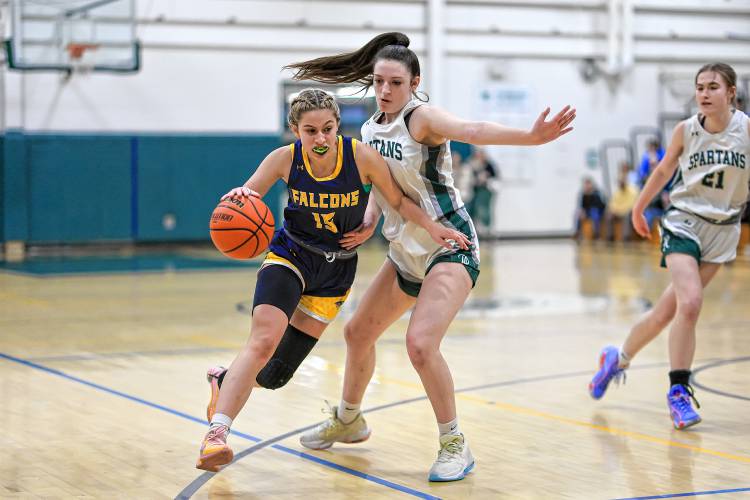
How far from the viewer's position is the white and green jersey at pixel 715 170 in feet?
19.0

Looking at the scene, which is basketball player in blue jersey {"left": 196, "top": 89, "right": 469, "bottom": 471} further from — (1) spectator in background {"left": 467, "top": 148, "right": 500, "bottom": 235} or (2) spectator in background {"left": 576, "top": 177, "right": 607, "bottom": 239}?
(2) spectator in background {"left": 576, "top": 177, "right": 607, "bottom": 239}

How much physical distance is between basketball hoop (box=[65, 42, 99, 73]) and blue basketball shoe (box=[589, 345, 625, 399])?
39.6 feet

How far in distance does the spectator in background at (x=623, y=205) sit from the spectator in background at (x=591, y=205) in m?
0.45

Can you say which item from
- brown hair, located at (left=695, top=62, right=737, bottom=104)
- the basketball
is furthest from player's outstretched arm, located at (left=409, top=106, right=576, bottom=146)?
brown hair, located at (left=695, top=62, right=737, bottom=104)

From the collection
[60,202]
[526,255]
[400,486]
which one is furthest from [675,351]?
[60,202]

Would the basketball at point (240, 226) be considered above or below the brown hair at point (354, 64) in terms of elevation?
below

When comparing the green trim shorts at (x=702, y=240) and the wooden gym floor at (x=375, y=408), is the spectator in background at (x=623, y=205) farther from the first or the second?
the green trim shorts at (x=702, y=240)

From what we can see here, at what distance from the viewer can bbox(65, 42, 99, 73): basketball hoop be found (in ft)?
53.8

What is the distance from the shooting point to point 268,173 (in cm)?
470

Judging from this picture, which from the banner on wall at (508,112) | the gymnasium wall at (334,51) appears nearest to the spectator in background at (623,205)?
the gymnasium wall at (334,51)

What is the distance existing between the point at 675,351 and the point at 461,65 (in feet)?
54.4

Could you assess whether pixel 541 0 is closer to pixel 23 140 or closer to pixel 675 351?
pixel 23 140

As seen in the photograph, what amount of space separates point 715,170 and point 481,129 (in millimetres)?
1991

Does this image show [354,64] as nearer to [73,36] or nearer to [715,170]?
[715,170]
